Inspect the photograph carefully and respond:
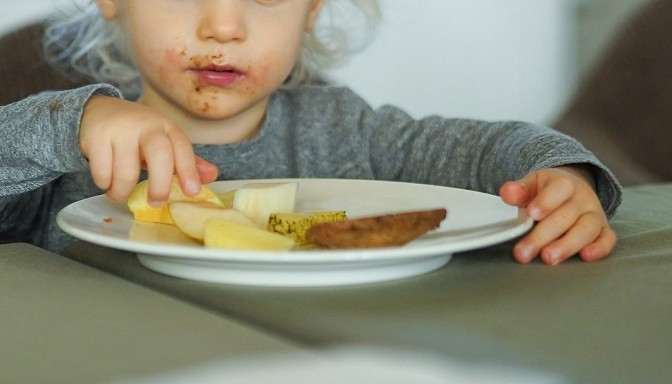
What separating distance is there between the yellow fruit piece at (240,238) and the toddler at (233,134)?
3.1 inches

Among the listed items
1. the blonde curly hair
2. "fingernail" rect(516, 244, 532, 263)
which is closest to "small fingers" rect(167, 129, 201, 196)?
"fingernail" rect(516, 244, 532, 263)

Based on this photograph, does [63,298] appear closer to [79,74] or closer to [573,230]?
[573,230]

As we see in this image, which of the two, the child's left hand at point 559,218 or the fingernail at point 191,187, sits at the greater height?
the fingernail at point 191,187

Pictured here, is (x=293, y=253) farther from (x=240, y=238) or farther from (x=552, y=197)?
(x=552, y=197)

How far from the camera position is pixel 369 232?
65 cm

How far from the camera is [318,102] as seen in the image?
4.30 ft

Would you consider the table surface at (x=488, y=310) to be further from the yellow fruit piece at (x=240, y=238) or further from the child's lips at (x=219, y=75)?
the child's lips at (x=219, y=75)

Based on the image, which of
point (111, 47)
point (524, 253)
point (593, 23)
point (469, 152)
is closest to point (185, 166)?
point (524, 253)

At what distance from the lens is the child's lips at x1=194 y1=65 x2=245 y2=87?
1.07m

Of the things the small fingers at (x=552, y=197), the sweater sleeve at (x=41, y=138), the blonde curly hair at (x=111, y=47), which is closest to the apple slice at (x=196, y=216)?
the sweater sleeve at (x=41, y=138)

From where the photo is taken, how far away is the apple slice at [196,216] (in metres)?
0.70

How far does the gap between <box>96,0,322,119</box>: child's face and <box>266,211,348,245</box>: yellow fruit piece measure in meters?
0.37

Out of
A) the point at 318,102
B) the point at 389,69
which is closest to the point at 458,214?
the point at 318,102

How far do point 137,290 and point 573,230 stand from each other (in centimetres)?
36
